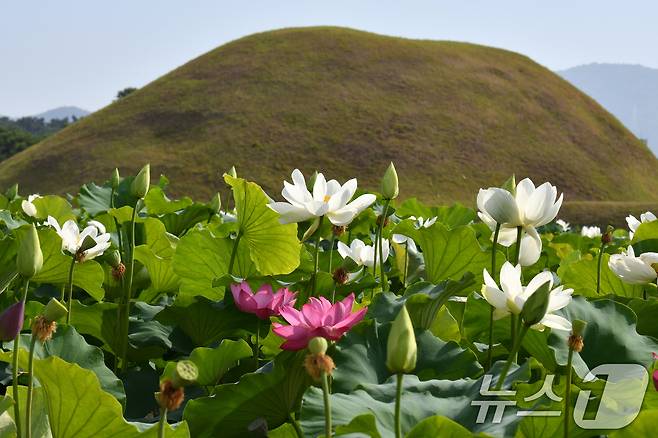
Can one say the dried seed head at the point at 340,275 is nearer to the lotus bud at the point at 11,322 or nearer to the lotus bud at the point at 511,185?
the lotus bud at the point at 511,185

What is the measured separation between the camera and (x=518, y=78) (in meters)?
35.2

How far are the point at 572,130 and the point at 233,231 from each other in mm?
32531

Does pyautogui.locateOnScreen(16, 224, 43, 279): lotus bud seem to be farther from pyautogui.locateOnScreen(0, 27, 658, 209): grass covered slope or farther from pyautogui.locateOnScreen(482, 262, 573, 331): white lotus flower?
pyautogui.locateOnScreen(0, 27, 658, 209): grass covered slope

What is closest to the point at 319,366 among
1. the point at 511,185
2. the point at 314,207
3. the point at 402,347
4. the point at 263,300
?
the point at 402,347

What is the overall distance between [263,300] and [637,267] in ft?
2.14

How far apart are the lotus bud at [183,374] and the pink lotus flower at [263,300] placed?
1.50 feet

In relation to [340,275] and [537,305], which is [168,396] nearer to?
[537,305]

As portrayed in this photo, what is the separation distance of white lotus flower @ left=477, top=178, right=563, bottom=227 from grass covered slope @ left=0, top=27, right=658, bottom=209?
2418 centimetres

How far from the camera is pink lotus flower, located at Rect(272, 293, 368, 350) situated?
3.03 feet

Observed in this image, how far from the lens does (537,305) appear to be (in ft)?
2.63

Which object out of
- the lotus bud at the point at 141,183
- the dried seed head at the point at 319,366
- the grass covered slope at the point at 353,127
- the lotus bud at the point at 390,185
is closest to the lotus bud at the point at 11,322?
the dried seed head at the point at 319,366

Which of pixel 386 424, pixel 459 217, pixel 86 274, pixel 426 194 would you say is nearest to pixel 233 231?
pixel 86 274

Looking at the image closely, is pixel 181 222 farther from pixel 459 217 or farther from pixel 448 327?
pixel 448 327

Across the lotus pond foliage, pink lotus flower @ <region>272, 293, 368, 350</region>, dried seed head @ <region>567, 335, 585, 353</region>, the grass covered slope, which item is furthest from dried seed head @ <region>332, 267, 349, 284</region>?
the grass covered slope
